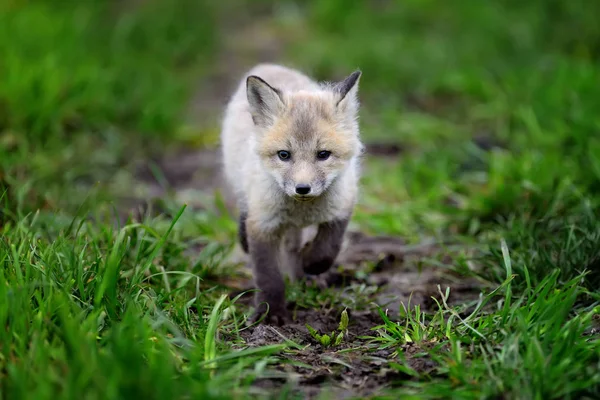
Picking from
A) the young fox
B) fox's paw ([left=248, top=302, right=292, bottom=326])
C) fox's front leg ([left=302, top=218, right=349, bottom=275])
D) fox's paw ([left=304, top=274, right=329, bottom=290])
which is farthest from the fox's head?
fox's paw ([left=304, top=274, right=329, bottom=290])

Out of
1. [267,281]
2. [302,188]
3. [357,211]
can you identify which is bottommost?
[357,211]

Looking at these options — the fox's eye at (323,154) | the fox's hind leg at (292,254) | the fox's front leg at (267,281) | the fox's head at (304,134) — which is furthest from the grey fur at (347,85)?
the fox's hind leg at (292,254)

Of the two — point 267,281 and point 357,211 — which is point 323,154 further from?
point 357,211

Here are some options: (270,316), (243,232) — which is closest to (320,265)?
(270,316)

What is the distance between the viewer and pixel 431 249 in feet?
16.6

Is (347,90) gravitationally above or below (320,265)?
above

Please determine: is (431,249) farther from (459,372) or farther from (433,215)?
(459,372)

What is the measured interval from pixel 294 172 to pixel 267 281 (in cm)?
70

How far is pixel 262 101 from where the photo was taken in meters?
3.98

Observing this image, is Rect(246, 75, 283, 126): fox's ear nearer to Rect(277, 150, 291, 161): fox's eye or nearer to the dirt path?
Rect(277, 150, 291, 161): fox's eye

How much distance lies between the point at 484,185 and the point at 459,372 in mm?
3255

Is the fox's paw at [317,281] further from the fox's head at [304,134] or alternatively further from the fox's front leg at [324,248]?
the fox's head at [304,134]

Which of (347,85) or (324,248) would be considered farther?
(324,248)

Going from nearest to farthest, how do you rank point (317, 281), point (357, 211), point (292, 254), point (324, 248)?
point (324, 248) → point (317, 281) → point (292, 254) → point (357, 211)
